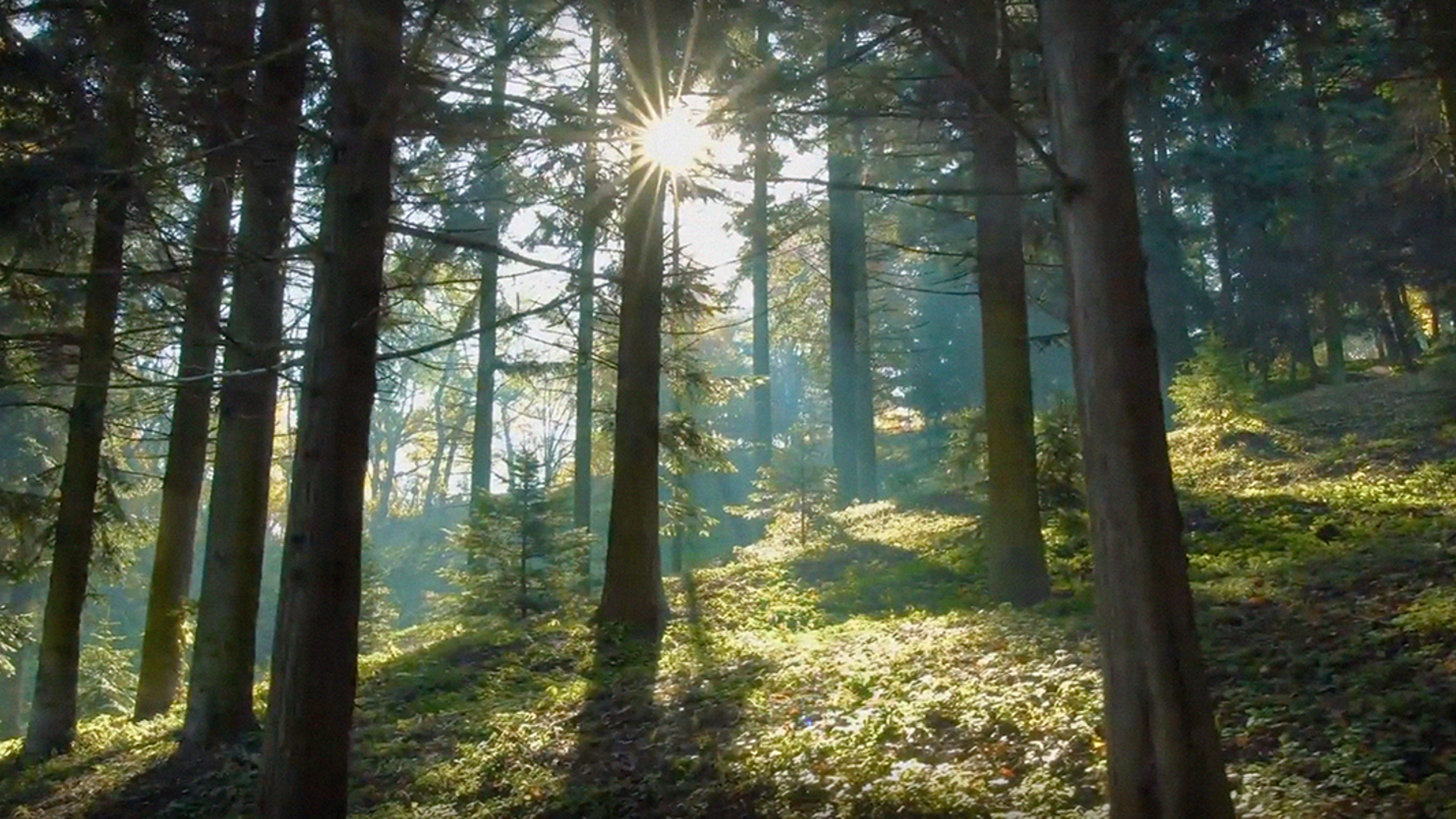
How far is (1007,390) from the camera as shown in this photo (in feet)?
37.1

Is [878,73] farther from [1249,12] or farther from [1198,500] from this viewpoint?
[1198,500]

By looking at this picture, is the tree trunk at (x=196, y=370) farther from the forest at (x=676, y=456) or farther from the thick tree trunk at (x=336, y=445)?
the thick tree trunk at (x=336, y=445)

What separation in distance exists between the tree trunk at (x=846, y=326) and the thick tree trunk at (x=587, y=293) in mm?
5908

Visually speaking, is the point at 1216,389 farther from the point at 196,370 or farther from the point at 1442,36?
the point at 196,370

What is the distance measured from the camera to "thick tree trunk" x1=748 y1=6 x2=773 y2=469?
10.5 metres

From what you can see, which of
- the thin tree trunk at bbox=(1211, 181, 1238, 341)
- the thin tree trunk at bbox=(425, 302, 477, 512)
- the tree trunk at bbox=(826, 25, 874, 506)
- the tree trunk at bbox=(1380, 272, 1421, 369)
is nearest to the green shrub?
the tree trunk at bbox=(1380, 272, 1421, 369)

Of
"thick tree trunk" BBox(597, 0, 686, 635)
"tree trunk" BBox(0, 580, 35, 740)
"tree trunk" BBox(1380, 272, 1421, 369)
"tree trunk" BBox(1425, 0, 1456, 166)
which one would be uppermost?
"tree trunk" BBox(1380, 272, 1421, 369)

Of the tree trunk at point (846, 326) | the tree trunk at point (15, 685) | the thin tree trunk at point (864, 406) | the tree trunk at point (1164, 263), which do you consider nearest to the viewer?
the tree trunk at point (1164, 263)

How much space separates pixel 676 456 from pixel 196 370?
543cm

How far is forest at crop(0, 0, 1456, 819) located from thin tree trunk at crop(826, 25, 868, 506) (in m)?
5.52

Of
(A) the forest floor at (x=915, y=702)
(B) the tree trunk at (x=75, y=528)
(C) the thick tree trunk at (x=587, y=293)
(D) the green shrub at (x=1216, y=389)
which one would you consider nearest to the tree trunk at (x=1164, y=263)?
(D) the green shrub at (x=1216, y=389)

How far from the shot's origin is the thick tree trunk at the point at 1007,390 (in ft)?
37.0

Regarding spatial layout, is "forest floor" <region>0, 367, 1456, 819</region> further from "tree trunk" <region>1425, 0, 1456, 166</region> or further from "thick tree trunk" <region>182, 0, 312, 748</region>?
"tree trunk" <region>1425, 0, 1456, 166</region>

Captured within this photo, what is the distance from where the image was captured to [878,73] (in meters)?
10.1
